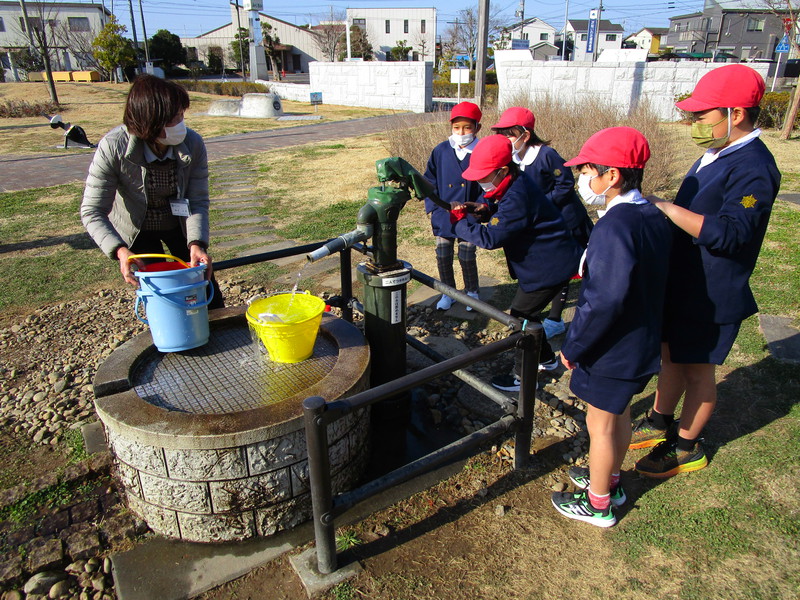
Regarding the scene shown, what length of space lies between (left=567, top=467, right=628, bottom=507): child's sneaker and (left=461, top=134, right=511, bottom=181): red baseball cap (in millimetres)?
1414

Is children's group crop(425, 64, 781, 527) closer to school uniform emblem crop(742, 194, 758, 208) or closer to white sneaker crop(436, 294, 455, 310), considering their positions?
school uniform emblem crop(742, 194, 758, 208)

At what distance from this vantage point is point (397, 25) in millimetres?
59844

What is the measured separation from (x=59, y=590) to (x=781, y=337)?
397 centimetres

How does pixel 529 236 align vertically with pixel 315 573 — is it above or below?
above

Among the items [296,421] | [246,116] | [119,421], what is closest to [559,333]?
[296,421]

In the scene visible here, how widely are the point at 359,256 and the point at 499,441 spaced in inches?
126

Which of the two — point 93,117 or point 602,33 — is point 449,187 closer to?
point 93,117

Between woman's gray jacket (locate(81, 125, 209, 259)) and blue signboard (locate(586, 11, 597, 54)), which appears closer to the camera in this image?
woman's gray jacket (locate(81, 125, 209, 259))

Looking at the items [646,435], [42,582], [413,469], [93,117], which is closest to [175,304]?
[42,582]

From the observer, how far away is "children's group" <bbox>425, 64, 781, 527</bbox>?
188cm

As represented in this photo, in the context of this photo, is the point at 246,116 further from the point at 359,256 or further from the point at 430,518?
the point at 430,518

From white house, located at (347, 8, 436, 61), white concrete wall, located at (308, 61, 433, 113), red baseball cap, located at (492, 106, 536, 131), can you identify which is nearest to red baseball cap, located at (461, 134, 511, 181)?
red baseball cap, located at (492, 106, 536, 131)

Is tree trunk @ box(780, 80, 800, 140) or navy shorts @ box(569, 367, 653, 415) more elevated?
tree trunk @ box(780, 80, 800, 140)

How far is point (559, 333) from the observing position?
149 inches
